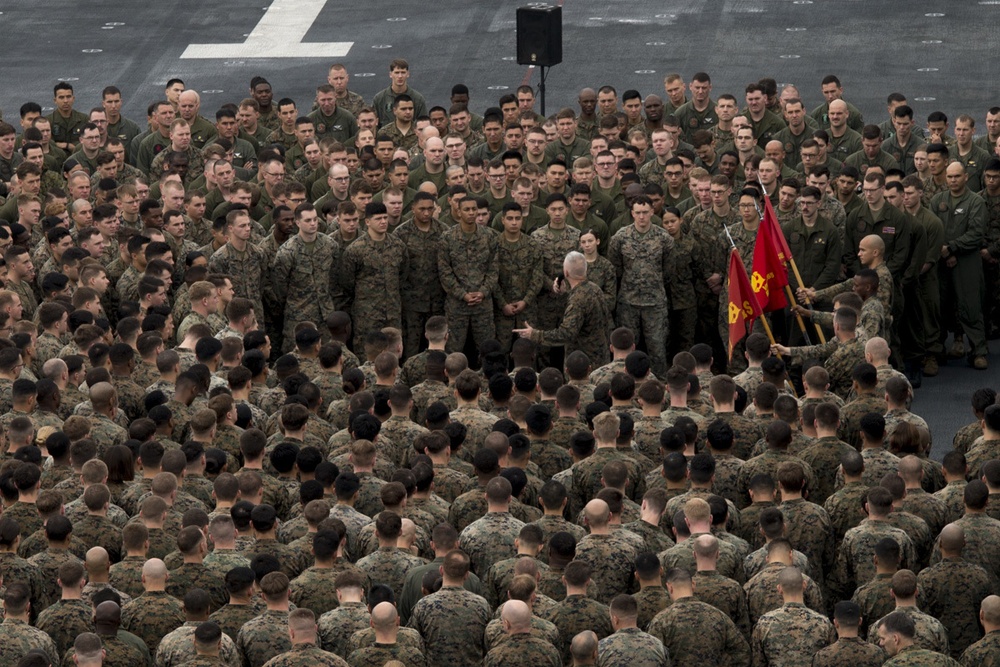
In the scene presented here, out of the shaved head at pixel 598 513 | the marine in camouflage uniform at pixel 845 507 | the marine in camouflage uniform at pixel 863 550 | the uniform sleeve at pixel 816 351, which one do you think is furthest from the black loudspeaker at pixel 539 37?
the shaved head at pixel 598 513

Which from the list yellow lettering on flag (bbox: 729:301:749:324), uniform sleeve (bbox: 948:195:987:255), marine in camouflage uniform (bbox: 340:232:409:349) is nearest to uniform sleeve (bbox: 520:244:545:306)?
marine in camouflage uniform (bbox: 340:232:409:349)

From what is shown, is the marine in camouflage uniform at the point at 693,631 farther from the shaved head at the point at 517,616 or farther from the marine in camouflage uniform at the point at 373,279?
the marine in camouflage uniform at the point at 373,279

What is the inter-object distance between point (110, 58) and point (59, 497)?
17722 millimetres

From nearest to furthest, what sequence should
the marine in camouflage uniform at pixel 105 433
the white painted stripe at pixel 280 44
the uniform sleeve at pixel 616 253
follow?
the marine in camouflage uniform at pixel 105 433
the uniform sleeve at pixel 616 253
the white painted stripe at pixel 280 44

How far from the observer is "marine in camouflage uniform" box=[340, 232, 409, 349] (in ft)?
61.4

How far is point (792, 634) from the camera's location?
1164cm

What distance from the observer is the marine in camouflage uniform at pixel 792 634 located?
38.1 ft

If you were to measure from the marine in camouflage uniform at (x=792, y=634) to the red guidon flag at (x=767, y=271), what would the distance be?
670 centimetres

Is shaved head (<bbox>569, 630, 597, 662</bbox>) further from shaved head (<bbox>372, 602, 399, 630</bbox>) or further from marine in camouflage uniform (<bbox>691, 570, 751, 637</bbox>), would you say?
marine in camouflage uniform (<bbox>691, 570, 751, 637</bbox>)

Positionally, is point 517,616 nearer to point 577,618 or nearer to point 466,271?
point 577,618

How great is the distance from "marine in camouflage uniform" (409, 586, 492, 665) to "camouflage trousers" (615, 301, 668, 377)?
7535 mm

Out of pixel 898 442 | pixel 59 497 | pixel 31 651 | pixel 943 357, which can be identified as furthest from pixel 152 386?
pixel 943 357

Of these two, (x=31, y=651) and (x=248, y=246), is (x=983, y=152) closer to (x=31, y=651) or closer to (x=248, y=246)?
(x=248, y=246)

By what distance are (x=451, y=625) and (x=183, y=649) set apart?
1.61m
